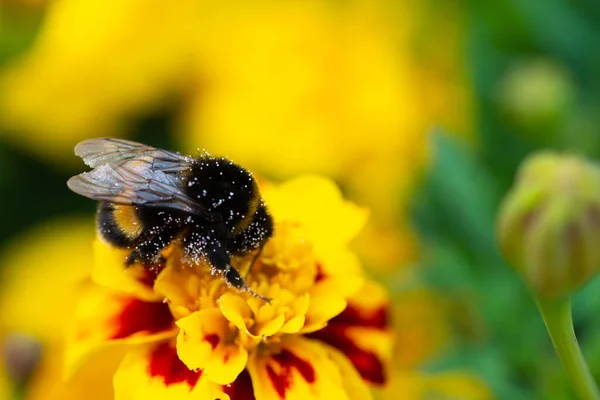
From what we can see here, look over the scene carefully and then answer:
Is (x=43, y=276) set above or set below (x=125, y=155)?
below

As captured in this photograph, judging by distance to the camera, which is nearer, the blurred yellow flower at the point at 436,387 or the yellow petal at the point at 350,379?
the yellow petal at the point at 350,379

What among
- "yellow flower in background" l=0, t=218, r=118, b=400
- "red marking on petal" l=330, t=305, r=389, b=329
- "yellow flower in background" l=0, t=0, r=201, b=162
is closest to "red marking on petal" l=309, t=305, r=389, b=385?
"red marking on petal" l=330, t=305, r=389, b=329

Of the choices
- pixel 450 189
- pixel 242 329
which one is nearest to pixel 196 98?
pixel 450 189

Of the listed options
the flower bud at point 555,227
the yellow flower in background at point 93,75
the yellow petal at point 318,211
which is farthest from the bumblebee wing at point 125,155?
the yellow flower in background at point 93,75

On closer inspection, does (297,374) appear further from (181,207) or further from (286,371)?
(181,207)

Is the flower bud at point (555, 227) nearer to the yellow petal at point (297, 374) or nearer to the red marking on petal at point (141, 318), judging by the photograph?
the yellow petal at point (297, 374)

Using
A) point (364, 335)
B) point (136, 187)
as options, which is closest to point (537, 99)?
point (364, 335)
